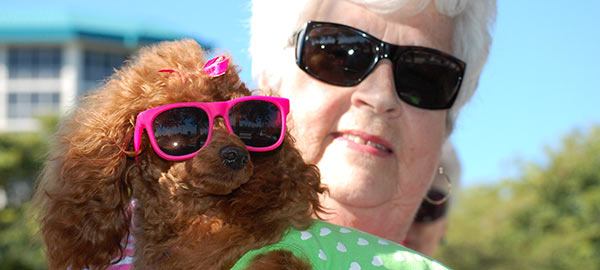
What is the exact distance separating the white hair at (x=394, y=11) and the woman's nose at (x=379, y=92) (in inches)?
9.1

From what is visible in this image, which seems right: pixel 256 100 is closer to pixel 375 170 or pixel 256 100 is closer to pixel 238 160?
pixel 238 160

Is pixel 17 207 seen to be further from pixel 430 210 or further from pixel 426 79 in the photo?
pixel 426 79

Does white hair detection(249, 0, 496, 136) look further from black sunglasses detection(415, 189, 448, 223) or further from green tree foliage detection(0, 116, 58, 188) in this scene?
green tree foliage detection(0, 116, 58, 188)

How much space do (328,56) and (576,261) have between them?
844 inches

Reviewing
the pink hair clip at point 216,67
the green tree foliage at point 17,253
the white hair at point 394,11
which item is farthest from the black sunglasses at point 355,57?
the green tree foliage at point 17,253

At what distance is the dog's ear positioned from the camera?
5.04ft

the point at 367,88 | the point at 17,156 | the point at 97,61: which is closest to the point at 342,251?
the point at 367,88

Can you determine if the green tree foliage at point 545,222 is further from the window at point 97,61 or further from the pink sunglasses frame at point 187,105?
the window at point 97,61

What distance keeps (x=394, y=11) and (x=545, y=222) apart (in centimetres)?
2329

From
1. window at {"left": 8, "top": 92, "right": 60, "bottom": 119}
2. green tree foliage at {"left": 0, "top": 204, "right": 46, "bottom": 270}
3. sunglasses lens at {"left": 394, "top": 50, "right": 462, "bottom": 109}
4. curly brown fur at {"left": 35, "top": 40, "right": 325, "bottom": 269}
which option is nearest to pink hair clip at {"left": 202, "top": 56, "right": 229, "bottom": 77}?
curly brown fur at {"left": 35, "top": 40, "right": 325, "bottom": 269}

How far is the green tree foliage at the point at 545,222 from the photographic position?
2105 centimetres

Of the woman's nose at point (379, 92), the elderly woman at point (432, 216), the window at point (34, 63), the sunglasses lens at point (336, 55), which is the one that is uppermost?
the sunglasses lens at point (336, 55)

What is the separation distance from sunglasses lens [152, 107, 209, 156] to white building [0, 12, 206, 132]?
108 feet

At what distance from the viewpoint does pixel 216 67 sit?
1.69 metres
